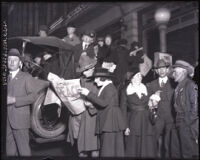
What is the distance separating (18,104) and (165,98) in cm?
245

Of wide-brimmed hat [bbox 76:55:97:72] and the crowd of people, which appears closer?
the crowd of people

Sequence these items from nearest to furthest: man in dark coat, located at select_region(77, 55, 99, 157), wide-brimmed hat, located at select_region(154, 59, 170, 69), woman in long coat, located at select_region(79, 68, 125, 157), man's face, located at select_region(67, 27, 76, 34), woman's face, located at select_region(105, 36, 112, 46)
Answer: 1. woman in long coat, located at select_region(79, 68, 125, 157)
2. man in dark coat, located at select_region(77, 55, 99, 157)
3. wide-brimmed hat, located at select_region(154, 59, 170, 69)
4. woman's face, located at select_region(105, 36, 112, 46)
5. man's face, located at select_region(67, 27, 76, 34)

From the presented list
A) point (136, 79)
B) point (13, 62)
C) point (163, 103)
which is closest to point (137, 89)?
point (136, 79)

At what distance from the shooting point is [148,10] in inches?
199

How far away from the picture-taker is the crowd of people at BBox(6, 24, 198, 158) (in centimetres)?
465

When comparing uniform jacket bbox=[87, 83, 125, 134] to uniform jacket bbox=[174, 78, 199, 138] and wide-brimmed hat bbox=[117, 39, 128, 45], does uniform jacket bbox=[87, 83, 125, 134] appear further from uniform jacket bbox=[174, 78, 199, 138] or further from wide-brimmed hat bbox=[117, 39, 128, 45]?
uniform jacket bbox=[174, 78, 199, 138]

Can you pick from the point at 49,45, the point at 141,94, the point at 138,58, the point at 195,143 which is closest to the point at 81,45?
the point at 49,45

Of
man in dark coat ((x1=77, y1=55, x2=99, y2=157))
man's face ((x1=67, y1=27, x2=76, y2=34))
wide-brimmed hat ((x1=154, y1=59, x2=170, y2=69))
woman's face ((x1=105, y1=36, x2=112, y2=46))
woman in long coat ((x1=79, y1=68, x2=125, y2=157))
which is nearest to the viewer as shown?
woman in long coat ((x1=79, y1=68, x2=125, y2=157))

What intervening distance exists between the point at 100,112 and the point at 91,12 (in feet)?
5.86

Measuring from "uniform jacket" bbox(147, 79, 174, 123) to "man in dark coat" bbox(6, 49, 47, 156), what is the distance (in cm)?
191

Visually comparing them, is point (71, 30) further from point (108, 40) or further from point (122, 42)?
point (122, 42)

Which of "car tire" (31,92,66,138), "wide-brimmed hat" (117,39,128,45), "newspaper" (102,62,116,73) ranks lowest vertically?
"car tire" (31,92,66,138)

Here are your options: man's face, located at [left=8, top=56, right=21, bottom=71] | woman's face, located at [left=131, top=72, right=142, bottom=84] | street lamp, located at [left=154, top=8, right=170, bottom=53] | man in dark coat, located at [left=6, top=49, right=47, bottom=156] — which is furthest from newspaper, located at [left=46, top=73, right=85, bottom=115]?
street lamp, located at [left=154, top=8, right=170, bottom=53]

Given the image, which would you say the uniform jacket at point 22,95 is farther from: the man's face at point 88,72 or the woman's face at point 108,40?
the woman's face at point 108,40
